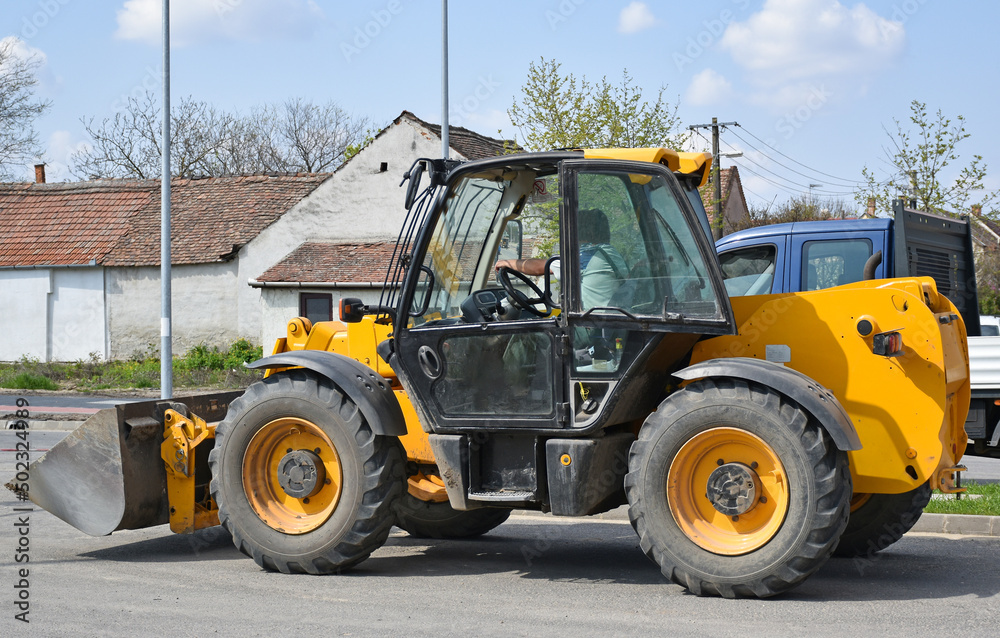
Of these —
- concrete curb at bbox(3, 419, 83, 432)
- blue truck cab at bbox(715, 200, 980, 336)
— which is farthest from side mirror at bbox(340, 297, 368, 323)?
concrete curb at bbox(3, 419, 83, 432)

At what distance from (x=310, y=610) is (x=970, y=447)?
7.28 m

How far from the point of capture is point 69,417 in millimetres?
17344

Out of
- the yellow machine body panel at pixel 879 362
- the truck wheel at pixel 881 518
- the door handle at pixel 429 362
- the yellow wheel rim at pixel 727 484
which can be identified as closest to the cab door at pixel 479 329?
the door handle at pixel 429 362

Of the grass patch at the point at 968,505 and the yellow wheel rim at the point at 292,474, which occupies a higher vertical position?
the yellow wheel rim at the point at 292,474

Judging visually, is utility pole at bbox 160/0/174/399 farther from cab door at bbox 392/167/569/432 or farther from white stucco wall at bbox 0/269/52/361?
white stucco wall at bbox 0/269/52/361

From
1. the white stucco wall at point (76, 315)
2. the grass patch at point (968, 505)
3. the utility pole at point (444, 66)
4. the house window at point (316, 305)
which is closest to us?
the grass patch at point (968, 505)

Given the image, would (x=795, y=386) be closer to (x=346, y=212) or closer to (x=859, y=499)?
(x=859, y=499)

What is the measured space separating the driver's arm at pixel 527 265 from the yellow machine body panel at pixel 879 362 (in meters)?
1.08

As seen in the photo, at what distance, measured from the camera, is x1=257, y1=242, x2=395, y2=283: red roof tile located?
88.3 ft

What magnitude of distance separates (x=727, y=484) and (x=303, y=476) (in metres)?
2.51

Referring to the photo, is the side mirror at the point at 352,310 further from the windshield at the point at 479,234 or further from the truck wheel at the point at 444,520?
the truck wheel at the point at 444,520

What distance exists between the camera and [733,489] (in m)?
5.38

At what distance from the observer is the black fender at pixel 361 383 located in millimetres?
6012

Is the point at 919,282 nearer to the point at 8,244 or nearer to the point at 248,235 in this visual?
the point at 248,235
